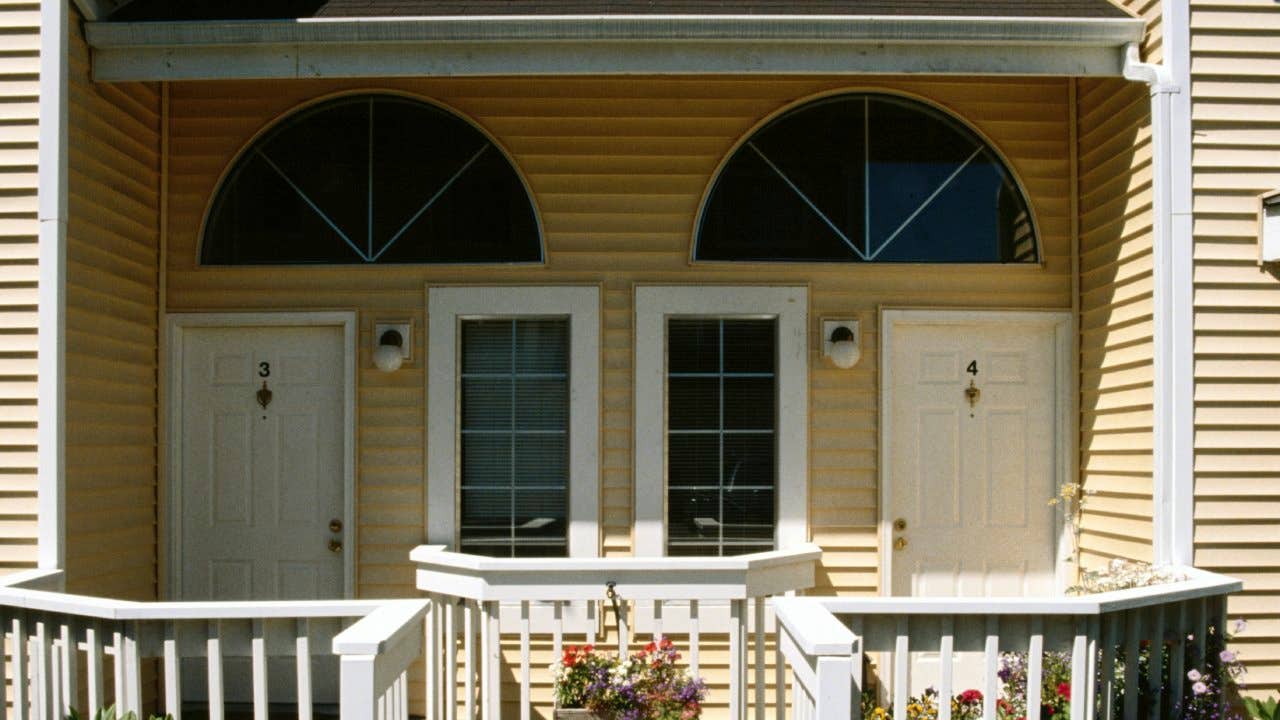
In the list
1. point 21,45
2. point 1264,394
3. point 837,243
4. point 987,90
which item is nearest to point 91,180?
point 21,45

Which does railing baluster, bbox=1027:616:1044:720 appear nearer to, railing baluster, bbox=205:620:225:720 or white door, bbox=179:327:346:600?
railing baluster, bbox=205:620:225:720

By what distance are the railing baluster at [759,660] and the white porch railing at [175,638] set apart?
1.42m

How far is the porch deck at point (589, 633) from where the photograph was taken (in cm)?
303

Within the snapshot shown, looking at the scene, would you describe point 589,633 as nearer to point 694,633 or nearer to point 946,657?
point 694,633

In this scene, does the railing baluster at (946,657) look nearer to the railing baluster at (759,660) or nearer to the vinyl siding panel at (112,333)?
the railing baluster at (759,660)

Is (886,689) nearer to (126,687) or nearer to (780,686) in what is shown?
(780,686)

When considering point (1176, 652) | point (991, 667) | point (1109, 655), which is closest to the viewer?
point (991, 667)

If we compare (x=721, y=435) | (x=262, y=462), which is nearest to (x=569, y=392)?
(x=721, y=435)

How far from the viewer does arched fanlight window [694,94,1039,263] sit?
5.20 m

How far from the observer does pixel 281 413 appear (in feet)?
17.1

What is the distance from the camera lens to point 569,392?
514 centimetres

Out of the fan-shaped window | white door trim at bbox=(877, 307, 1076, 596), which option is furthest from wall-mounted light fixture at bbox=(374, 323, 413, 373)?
white door trim at bbox=(877, 307, 1076, 596)

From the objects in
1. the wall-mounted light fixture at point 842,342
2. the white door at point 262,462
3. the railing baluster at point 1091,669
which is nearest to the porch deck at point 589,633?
the railing baluster at point 1091,669

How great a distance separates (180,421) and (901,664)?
3.77 meters
